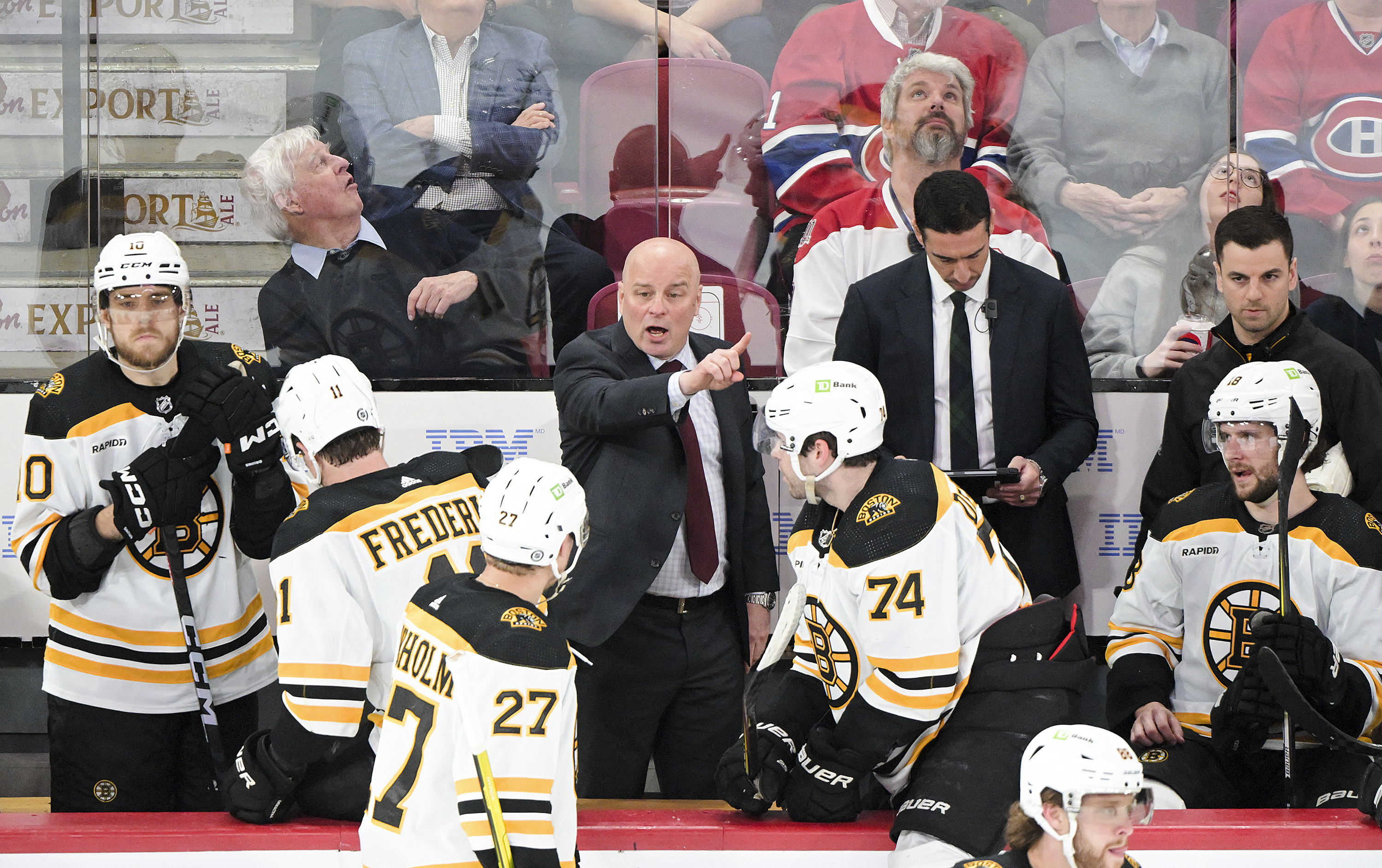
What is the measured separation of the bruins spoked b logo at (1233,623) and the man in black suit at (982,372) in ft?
1.88

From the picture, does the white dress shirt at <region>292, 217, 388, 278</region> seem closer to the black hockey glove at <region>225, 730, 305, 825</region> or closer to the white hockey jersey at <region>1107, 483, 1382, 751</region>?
the black hockey glove at <region>225, 730, 305, 825</region>

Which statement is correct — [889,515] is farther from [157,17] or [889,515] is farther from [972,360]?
[157,17]

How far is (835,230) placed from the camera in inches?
183

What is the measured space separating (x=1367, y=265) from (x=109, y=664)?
13.8 ft

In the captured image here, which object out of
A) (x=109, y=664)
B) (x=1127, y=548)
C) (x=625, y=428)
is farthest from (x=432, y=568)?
(x=1127, y=548)

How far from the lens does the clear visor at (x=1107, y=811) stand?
239 cm

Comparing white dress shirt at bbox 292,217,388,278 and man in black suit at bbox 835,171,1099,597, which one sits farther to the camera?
white dress shirt at bbox 292,217,388,278

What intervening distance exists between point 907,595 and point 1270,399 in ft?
4.54

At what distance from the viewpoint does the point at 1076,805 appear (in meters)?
2.38

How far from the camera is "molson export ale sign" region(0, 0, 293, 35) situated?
187 inches

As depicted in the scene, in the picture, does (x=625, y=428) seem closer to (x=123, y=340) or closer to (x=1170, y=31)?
(x=123, y=340)

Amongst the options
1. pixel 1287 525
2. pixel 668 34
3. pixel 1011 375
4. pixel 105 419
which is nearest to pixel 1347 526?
pixel 1287 525

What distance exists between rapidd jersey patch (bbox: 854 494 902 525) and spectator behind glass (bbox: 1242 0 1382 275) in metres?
2.67

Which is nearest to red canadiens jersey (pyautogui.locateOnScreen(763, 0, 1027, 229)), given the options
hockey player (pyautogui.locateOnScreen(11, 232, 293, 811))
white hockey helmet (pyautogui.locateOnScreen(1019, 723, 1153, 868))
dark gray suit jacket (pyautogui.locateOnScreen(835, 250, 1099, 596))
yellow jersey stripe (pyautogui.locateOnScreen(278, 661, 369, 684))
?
dark gray suit jacket (pyautogui.locateOnScreen(835, 250, 1099, 596))
